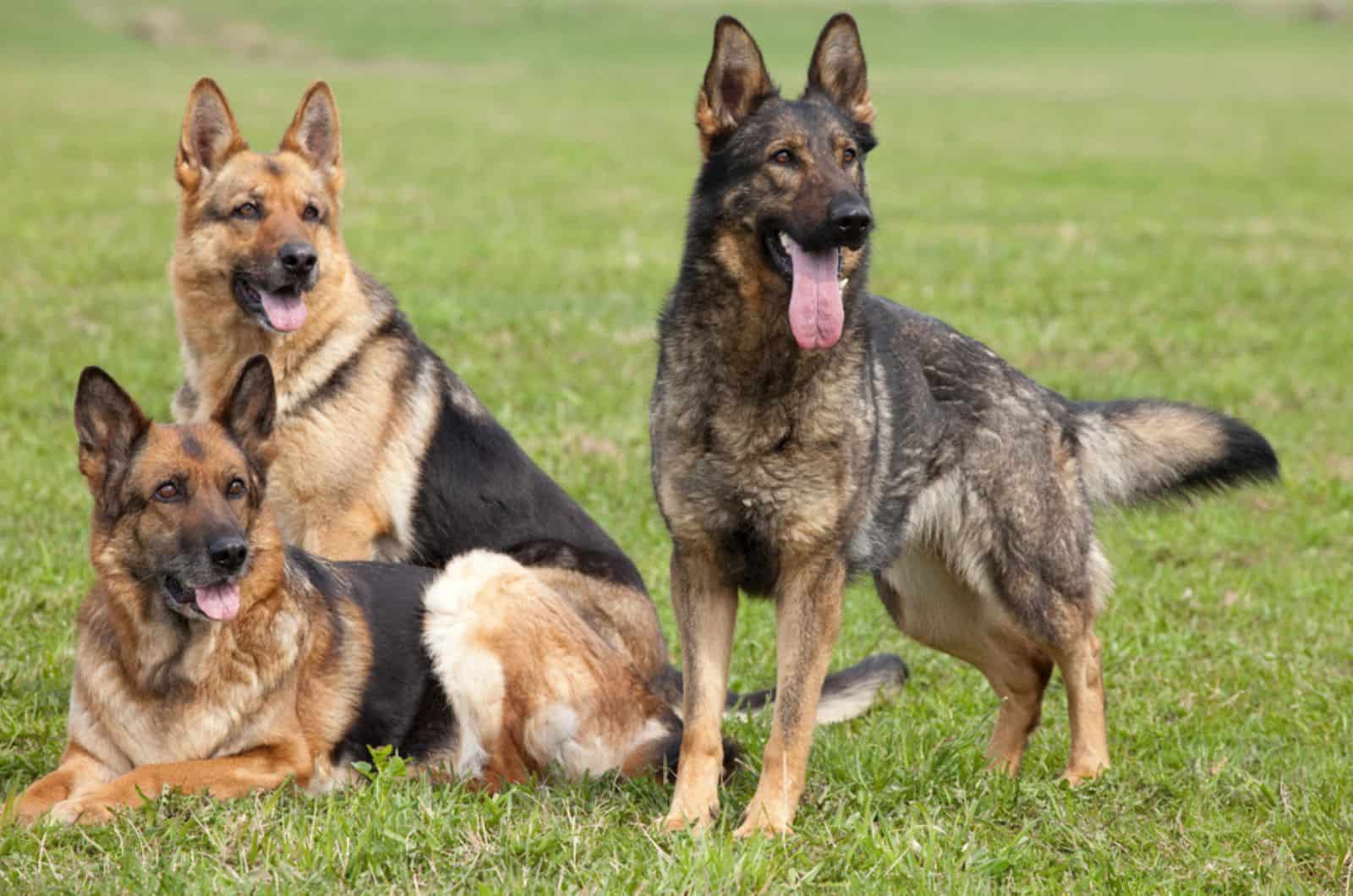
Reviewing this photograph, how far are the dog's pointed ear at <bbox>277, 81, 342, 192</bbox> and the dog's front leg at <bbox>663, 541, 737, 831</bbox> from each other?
8.64ft

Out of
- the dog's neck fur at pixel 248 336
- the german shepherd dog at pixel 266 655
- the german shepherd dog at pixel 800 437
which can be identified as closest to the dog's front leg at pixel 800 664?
the german shepherd dog at pixel 800 437

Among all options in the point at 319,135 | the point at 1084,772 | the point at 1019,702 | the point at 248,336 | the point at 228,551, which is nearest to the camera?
the point at 228,551

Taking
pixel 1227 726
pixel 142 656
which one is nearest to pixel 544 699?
pixel 142 656

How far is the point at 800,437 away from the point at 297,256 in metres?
2.42

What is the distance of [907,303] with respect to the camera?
43.5 ft

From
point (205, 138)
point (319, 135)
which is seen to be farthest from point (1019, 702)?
point (205, 138)

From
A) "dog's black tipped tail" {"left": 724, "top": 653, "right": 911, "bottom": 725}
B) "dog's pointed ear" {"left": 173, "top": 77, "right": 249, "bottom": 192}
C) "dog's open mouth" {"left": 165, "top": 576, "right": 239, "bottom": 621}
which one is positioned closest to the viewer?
"dog's open mouth" {"left": 165, "top": 576, "right": 239, "bottom": 621}

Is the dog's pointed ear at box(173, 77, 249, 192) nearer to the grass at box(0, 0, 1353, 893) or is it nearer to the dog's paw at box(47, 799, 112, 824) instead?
the grass at box(0, 0, 1353, 893)

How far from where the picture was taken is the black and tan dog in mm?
4754

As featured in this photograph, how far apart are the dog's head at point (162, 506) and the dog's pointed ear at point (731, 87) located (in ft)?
6.23

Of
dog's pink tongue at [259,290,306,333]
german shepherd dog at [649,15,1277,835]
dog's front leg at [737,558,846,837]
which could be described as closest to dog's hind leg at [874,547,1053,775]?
german shepherd dog at [649,15,1277,835]

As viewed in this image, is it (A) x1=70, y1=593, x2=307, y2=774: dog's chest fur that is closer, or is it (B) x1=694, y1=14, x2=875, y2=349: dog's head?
(B) x1=694, y1=14, x2=875, y2=349: dog's head

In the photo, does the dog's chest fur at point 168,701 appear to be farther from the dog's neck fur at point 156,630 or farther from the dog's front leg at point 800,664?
the dog's front leg at point 800,664

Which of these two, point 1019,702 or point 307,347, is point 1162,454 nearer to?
point 1019,702
